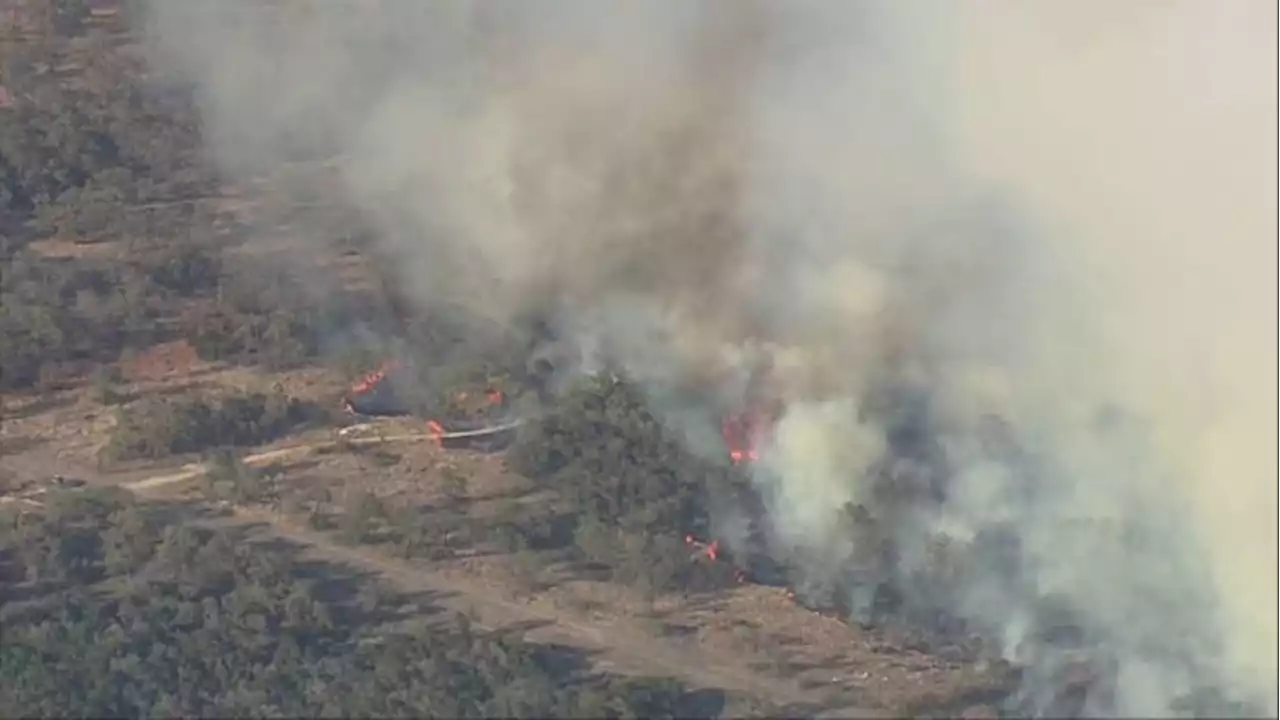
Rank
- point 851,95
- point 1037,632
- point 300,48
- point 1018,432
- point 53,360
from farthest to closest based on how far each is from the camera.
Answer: point 300,48 → point 851,95 → point 53,360 → point 1018,432 → point 1037,632

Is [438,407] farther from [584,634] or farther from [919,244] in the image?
[919,244]

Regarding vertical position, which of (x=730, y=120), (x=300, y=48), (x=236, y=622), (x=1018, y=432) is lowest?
(x=236, y=622)

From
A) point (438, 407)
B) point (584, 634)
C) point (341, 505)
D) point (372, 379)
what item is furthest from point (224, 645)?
point (372, 379)

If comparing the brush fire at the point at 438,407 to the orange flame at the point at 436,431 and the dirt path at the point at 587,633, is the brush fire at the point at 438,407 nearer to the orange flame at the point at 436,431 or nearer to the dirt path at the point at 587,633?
the orange flame at the point at 436,431

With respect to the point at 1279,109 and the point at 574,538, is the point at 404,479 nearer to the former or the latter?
the point at 574,538

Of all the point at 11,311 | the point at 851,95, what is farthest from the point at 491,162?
the point at 11,311

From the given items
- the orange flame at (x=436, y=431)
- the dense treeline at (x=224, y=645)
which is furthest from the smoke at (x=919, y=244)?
the dense treeline at (x=224, y=645)

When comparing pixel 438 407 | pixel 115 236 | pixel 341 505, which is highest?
pixel 115 236
